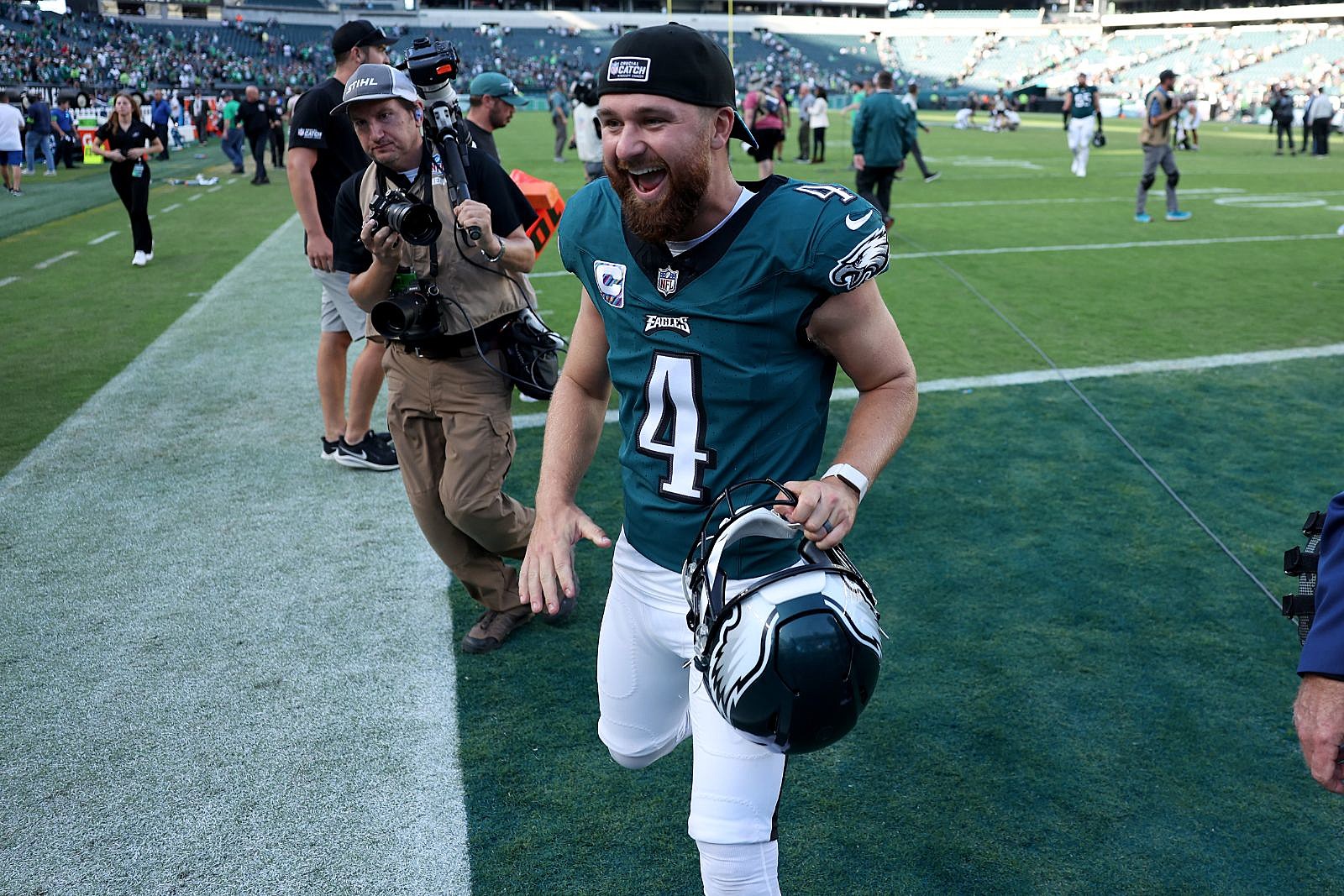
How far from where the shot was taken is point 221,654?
4.39 m

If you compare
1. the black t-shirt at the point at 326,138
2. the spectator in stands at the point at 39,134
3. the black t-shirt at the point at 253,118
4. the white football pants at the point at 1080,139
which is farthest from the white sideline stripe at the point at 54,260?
the white football pants at the point at 1080,139

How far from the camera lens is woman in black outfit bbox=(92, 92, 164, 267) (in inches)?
484

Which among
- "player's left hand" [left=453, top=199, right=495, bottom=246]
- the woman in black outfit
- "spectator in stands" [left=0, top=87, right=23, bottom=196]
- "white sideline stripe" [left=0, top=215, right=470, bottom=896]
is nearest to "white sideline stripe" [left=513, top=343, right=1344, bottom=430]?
"white sideline stripe" [left=0, top=215, right=470, bottom=896]

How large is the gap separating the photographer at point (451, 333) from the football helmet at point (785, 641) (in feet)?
7.60

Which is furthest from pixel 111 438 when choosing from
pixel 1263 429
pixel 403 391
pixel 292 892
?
pixel 1263 429

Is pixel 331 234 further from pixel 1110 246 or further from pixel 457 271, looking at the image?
pixel 1110 246

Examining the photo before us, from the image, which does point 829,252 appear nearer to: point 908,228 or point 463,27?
point 908,228

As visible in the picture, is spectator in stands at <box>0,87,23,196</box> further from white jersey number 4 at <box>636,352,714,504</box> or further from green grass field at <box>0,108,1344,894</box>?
white jersey number 4 at <box>636,352,714,504</box>

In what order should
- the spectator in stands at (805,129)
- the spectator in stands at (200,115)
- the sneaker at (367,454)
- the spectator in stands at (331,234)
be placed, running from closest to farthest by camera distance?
Answer: the spectator in stands at (331,234) < the sneaker at (367,454) < the spectator in stands at (805,129) < the spectator in stands at (200,115)

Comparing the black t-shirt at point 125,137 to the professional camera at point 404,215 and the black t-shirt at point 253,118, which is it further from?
the black t-shirt at point 253,118

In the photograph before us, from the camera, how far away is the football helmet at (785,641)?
78.0 inches

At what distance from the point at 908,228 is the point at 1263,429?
8775 mm

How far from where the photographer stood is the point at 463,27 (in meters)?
79.8

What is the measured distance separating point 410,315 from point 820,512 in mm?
2483
